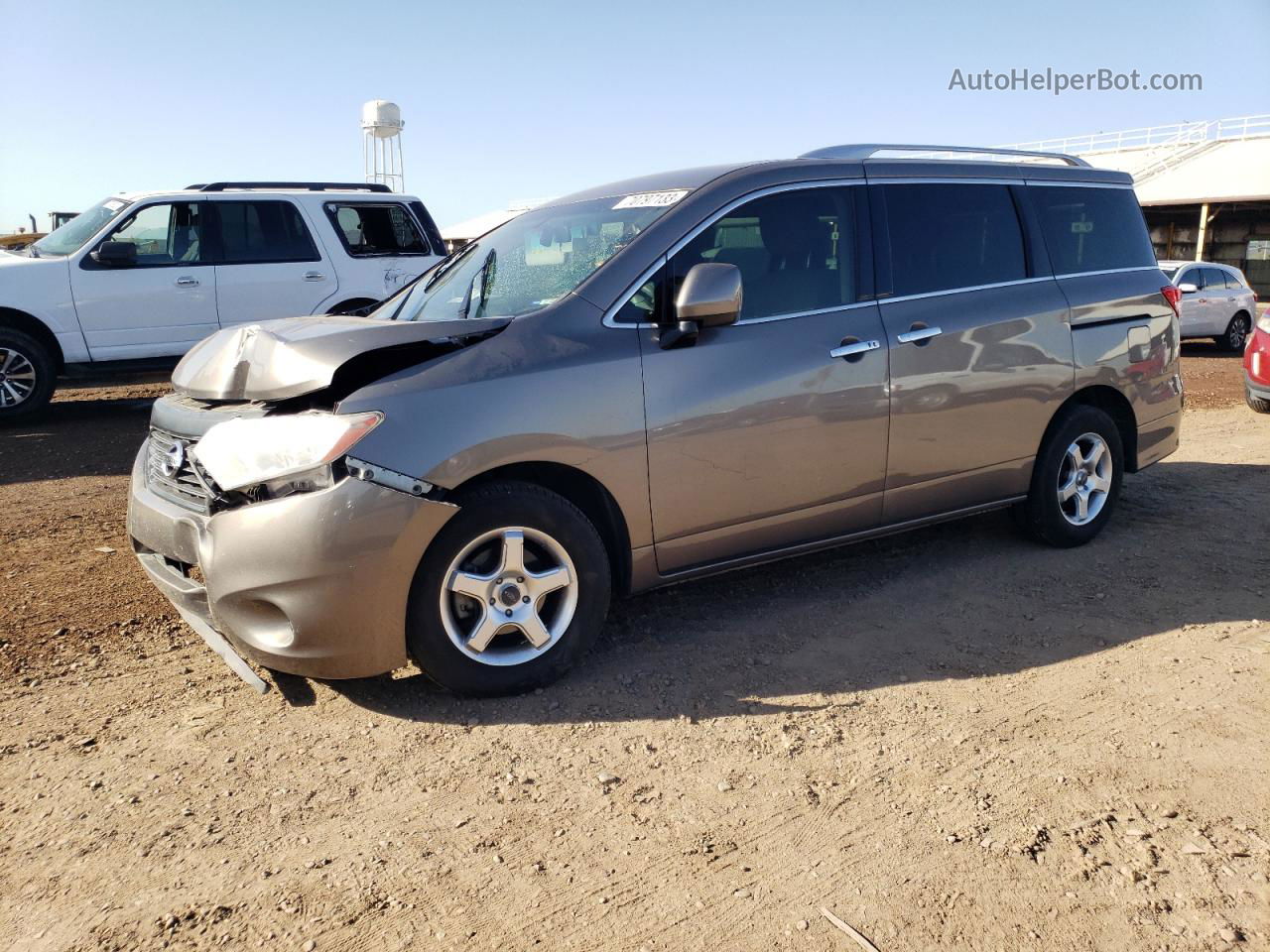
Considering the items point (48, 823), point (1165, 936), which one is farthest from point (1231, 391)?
point (48, 823)

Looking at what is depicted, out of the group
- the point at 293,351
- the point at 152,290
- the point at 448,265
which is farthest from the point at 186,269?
the point at 293,351

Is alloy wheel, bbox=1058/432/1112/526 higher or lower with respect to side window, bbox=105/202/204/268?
lower

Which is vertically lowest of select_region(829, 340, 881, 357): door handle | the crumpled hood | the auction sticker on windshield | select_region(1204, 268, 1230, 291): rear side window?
select_region(1204, 268, 1230, 291): rear side window

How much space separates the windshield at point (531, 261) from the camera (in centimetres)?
412

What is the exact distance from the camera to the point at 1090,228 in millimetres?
5566

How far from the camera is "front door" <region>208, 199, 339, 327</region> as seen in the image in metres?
9.92

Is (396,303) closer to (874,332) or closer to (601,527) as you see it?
(601,527)

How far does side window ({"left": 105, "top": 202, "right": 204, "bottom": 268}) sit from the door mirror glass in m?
7.50

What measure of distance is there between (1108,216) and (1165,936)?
14.3 feet

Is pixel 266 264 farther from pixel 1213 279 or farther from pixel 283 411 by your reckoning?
pixel 1213 279

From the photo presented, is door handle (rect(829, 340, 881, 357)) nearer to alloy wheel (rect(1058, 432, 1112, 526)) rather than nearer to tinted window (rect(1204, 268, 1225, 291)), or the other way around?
alloy wheel (rect(1058, 432, 1112, 526))

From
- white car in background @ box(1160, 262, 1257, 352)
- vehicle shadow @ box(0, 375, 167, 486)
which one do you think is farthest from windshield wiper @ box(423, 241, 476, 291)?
white car in background @ box(1160, 262, 1257, 352)

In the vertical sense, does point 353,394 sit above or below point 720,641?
above

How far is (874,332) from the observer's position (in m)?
4.47
